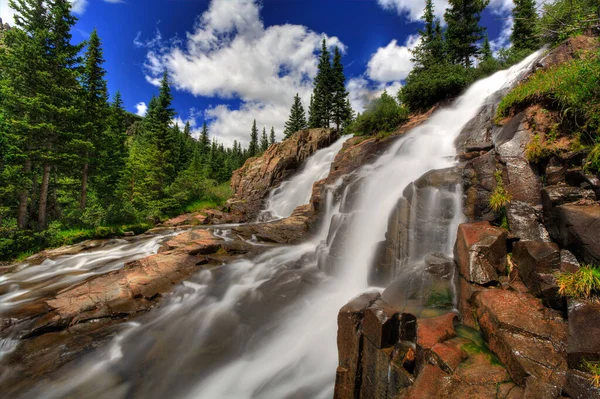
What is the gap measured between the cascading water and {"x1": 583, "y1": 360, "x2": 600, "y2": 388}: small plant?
341 cm

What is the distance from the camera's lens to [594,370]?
2.89 meters

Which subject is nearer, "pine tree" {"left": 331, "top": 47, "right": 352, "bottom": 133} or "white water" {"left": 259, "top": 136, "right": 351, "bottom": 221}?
"white water" {"left": 259, "top": 136, "right": 351, "bottom": 221}

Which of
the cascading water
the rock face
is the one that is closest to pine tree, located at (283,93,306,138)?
the rock face

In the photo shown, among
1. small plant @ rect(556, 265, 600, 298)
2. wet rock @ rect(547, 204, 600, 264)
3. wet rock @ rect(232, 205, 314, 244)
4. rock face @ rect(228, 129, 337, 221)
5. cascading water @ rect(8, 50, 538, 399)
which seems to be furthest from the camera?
rock face @ rect(228, 129, 337, 221)

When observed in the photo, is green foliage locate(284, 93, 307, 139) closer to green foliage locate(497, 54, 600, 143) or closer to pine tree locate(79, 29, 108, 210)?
pine tree locate(79, 29, 108, 210)

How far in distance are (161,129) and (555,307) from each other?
28.5m

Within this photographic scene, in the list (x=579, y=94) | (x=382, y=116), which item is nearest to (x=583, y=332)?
(x=579, y=94)

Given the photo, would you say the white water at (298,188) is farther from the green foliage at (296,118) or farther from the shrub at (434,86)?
the green foliage at (296,118)

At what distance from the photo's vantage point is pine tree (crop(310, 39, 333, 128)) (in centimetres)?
4250

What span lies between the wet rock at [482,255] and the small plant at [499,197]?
96 cm

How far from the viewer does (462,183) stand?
8062mm

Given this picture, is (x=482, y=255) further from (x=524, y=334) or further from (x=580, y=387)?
(x=580, y=387)

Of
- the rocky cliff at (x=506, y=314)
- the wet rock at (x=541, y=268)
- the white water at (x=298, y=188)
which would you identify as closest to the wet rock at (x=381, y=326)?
the rocky cliff at (x=506, y=314)

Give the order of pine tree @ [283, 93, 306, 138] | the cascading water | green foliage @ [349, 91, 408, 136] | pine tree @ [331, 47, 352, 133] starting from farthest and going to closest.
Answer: pine tree @ [283, 93, 306, 138] → pine tree @ [331, 47, 352, 133] → green foliage @ [349, 91, 408, 136] → the cascading water
